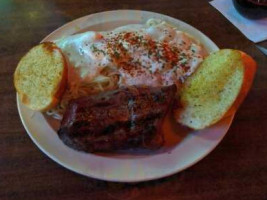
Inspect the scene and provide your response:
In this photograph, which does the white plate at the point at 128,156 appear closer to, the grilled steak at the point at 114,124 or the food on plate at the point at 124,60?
the grilled steak at the point at 114,124

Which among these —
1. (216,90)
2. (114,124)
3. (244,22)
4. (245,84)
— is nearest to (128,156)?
(114,124)

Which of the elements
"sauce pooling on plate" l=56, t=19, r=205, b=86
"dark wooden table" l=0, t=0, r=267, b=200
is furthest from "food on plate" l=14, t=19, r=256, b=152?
"dark wooden table" l=0, t=0, r=267, b=200

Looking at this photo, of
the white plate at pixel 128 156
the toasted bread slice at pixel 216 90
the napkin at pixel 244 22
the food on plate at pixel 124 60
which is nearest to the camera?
the white plate at pixel 128 156

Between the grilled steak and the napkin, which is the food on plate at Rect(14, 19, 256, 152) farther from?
the napkin

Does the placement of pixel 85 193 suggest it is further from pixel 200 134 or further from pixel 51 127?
pixel 200 134

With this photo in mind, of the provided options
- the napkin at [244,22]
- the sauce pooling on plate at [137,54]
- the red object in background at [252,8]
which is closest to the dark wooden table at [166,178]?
the napkin at [244,22]

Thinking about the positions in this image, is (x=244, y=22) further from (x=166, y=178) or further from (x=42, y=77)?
(x=42, y=77)

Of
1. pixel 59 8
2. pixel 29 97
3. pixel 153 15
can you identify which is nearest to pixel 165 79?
pixel 153 15
